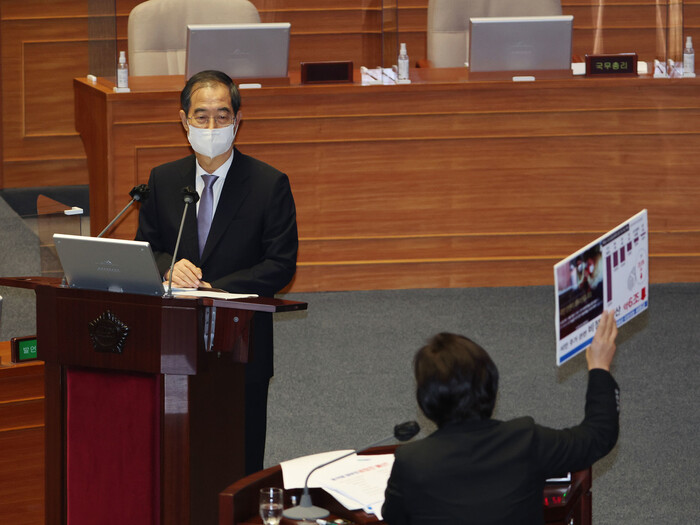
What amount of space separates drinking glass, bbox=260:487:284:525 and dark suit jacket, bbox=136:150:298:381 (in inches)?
32.2

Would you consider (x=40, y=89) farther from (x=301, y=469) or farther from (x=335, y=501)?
(x=335, y=501)

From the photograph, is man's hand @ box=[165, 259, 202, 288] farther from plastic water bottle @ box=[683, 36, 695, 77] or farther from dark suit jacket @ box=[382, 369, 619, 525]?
plastic water bottle @ box=[683, 36, 695, 77]

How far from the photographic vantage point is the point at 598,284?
2.46 meters

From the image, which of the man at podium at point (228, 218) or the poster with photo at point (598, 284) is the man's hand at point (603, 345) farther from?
the man at podium at point (228, 218)

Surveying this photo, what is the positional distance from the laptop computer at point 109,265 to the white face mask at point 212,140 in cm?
66

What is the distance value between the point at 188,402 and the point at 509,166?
11.7 feet

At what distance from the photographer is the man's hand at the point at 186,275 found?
2871mm

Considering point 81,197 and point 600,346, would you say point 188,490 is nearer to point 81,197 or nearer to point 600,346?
point 600,346

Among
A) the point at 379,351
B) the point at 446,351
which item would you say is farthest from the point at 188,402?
the point at 379,351

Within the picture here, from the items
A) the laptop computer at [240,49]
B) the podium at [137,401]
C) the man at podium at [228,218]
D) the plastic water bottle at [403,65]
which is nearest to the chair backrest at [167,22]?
the laptop computer at [240,49]

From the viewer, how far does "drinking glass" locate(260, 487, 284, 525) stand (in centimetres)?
229

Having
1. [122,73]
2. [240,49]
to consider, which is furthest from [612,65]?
[122,73]

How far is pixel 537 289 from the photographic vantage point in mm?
5938

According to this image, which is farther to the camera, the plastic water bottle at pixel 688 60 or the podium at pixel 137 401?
the plastic water bottle at pixel 688 60
